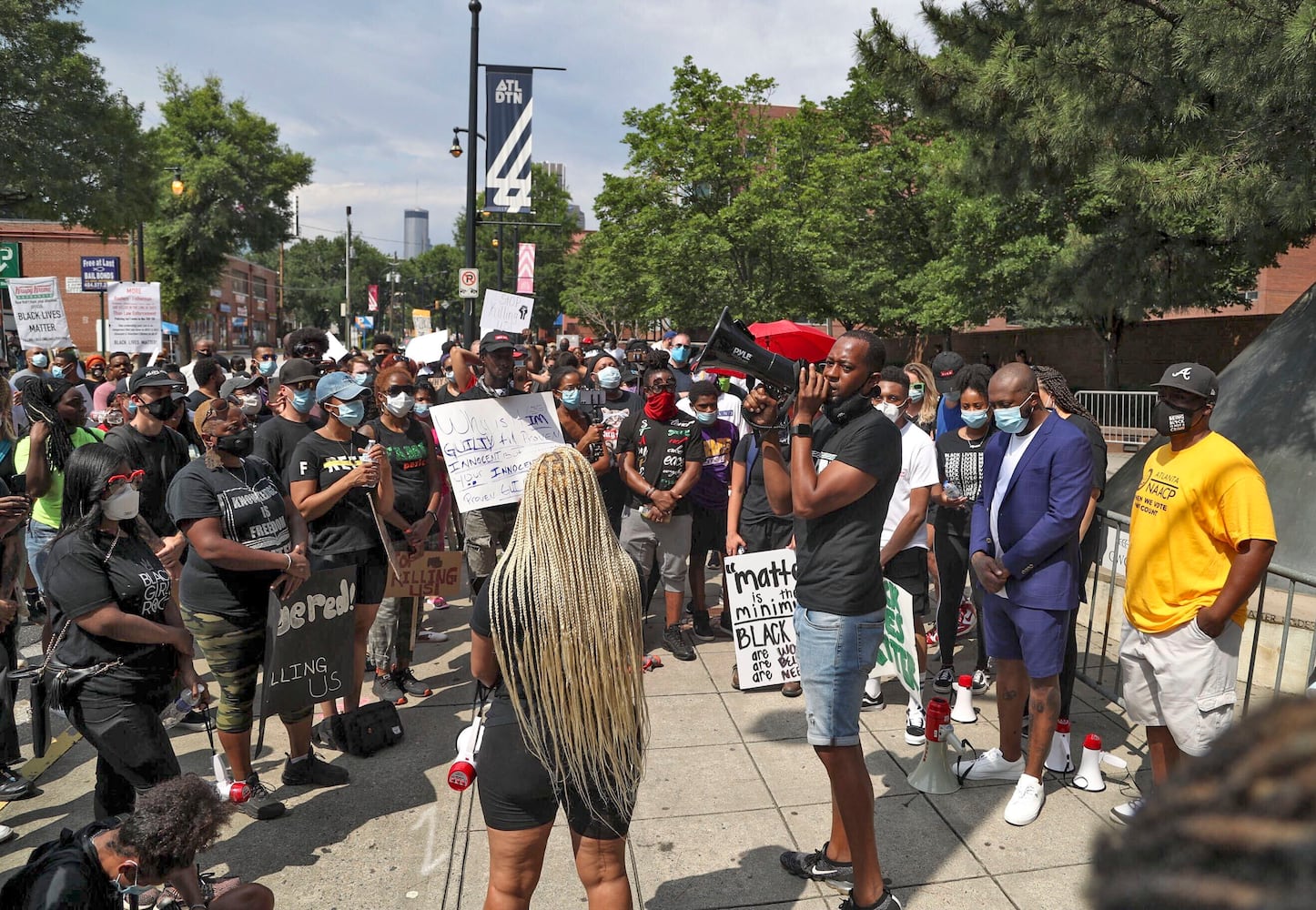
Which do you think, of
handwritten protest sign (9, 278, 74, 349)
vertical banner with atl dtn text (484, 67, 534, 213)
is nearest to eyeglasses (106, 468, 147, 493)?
vertical banner with atl dtn text (484, 67, 534, 213)

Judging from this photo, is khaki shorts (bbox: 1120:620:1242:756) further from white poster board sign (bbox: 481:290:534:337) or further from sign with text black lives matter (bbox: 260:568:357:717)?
white poster board sign (bbox: 481:290:534:337)

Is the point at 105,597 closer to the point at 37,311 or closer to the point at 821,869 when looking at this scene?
the point at 821,869

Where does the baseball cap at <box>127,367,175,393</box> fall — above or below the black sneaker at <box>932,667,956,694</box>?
above

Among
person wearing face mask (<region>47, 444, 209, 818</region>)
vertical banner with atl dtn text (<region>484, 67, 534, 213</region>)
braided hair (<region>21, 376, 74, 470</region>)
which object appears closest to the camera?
person wearing face mask (<region>47, 444, 209, 818</region>)

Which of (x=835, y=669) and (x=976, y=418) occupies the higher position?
(x=976, y=418)

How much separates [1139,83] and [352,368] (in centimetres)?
752

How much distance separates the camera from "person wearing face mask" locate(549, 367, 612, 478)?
698cm

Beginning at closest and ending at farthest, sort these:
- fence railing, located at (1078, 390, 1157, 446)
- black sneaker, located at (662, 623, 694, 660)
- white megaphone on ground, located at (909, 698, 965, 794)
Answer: white megaphone on ground, located at (909, 698, 965, 794), black sneaker, located at (662, 623, 694, 660), fence railing, located at (1078, 390, 1157, 446)

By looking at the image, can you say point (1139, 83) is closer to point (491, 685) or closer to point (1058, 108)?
point (1058, 108)

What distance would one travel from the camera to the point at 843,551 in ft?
11.3

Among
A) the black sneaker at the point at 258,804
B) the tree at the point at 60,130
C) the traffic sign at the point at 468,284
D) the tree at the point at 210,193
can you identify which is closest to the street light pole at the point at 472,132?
the traffic sign at the point at 468,284

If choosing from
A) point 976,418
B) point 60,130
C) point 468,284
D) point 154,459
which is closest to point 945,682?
point 976,418

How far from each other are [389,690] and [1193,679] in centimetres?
467

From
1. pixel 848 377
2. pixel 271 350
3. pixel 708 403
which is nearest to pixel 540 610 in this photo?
pixel 848 377
